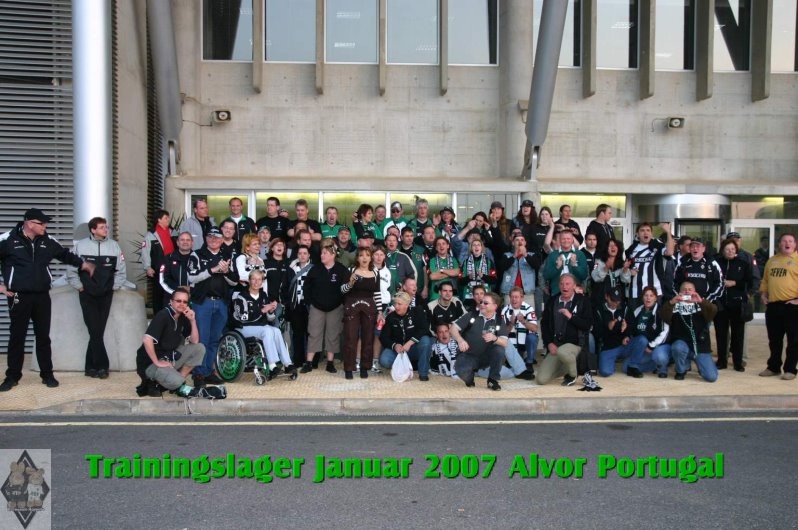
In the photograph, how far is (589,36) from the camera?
17.4 meters

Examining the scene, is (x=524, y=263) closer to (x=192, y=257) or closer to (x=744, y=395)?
(x=744, y=395)

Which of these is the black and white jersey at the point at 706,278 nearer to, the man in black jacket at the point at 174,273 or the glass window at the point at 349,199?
the man in black jacket at the point at 174,273

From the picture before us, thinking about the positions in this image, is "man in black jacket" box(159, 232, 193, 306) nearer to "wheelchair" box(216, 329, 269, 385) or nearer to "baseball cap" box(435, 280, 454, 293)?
"wheelchair" box(216, 329, 269, 385)

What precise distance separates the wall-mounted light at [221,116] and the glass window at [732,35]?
A: 10876 millimetres

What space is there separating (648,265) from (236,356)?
19.2 ft

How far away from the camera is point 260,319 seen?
10.4 meters

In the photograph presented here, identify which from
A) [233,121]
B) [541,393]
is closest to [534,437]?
[541,393]

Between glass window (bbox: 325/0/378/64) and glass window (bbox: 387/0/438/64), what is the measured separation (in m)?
0.45

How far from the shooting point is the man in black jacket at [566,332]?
33.4ft

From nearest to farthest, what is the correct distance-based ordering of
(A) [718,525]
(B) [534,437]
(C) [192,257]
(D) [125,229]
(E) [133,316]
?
(A) [718,525] → (B) [534,437] → (C) [192,257] → (E) [133,316] → (D) [125,229]

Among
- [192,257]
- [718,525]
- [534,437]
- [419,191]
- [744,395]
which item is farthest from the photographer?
[419,191]

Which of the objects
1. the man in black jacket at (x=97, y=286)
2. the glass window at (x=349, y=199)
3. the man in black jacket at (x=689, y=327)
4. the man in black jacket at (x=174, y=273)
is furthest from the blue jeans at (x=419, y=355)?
the glass window at (x=349, y=199)

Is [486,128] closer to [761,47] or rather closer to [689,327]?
[761,47]

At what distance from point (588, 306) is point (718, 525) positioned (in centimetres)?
536
